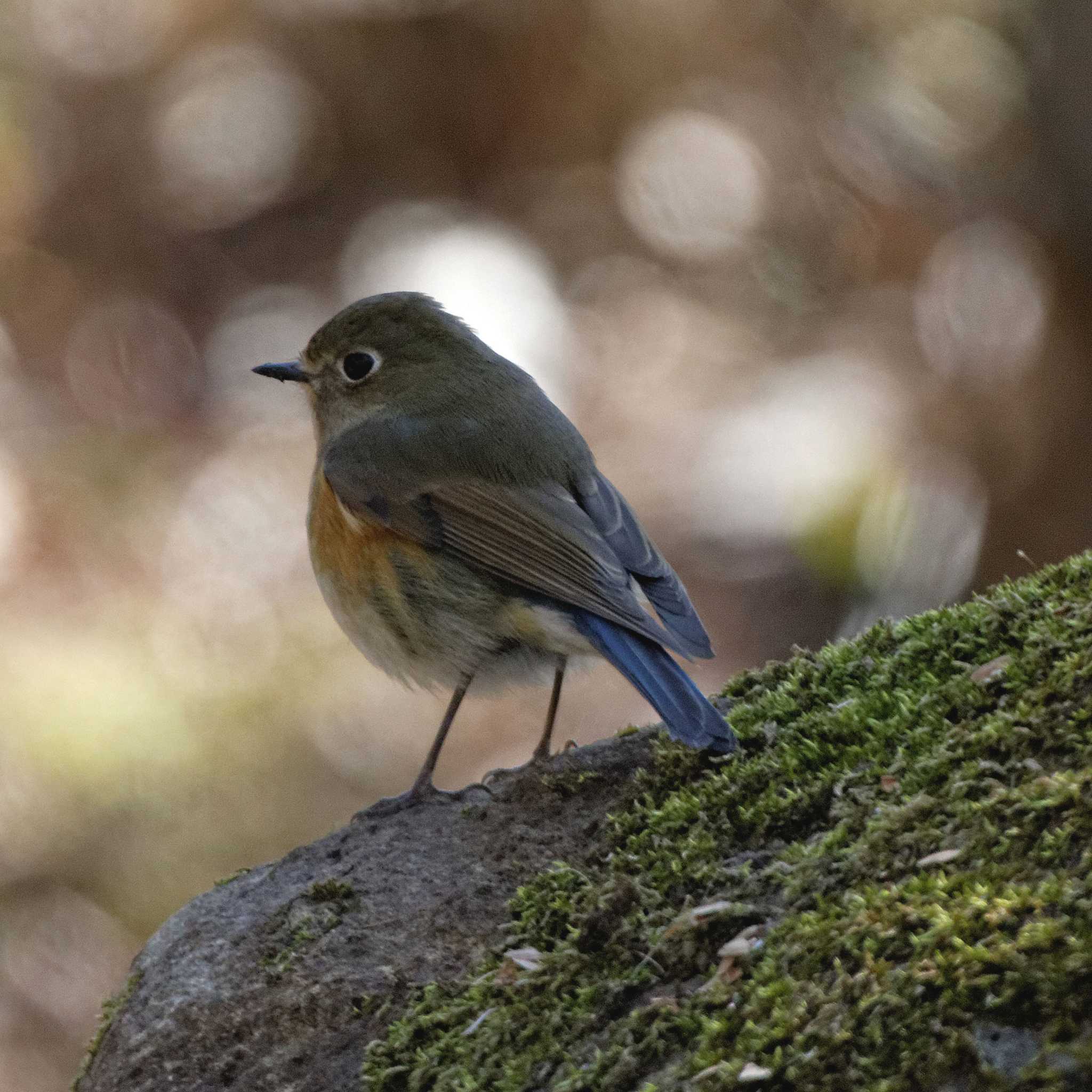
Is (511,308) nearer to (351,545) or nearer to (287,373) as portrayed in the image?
(287,373)

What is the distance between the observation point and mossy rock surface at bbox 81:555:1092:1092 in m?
1.64

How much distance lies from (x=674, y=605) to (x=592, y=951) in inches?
47.2

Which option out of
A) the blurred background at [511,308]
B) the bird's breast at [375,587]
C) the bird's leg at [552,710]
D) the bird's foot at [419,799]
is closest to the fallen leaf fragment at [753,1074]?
the bird's foot at [419,799]

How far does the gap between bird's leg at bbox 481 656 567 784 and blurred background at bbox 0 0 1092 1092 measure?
2343 mm

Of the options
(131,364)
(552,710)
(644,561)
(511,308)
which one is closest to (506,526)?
(644,561)

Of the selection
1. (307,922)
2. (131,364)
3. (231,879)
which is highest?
(131,364)

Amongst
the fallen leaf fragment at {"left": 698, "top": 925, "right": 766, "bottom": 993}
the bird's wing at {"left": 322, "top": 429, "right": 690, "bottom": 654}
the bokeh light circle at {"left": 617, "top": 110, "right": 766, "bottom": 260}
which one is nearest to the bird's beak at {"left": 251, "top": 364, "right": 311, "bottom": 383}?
the bird's wing at {"left": 322, "top": 429, "right": 690, "bottom": 654}

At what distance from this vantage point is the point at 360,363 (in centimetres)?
404

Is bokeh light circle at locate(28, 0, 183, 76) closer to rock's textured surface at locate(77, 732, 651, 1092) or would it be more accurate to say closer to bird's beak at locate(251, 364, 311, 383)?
bird's beak at locate(251, 364, 311, 383)

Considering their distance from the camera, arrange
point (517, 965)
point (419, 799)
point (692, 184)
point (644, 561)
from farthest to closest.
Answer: point (692, 184) → point (644, 561) → point (419, 799) → point (517, 965)

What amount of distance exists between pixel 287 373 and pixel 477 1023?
2370 millimetres

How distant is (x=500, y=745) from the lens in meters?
6.21

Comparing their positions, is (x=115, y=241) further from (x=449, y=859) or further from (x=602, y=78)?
(x=449, y=859)

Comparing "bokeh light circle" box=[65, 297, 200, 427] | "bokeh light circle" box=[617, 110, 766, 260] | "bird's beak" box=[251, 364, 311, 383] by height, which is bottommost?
"bird's beak" box=[251, 364, 311, 383]
